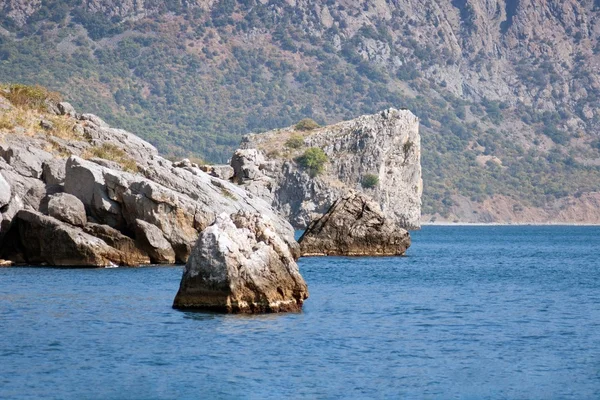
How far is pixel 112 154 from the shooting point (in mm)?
71812

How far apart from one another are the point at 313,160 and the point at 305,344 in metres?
132

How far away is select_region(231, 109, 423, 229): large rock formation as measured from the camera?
166m

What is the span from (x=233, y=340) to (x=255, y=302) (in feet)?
15.4

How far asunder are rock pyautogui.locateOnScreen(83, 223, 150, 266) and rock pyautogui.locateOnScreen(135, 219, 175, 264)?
14.6 inches

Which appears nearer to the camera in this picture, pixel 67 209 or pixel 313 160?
pixel 67 209

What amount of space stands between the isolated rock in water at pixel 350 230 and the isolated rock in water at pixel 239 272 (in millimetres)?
38353

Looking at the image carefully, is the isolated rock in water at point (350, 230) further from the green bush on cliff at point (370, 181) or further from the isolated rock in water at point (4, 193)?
the green bush on cliff at point (370, 181)

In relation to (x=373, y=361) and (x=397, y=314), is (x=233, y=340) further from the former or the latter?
(x=397, y=314)

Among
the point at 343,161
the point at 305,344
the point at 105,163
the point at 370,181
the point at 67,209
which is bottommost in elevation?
the point at 305,344

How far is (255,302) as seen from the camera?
3806 cm

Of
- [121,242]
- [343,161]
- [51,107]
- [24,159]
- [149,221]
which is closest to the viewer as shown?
[121,242]

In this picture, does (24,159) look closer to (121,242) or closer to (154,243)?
(121,242)

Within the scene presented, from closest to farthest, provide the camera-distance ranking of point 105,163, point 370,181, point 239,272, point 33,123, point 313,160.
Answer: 1. point 239,272
2. point 105,163
3. point 33,123
4. point 313,160
5. point 370,181

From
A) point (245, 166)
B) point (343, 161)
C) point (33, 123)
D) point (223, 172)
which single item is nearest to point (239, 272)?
point (33, 123)
